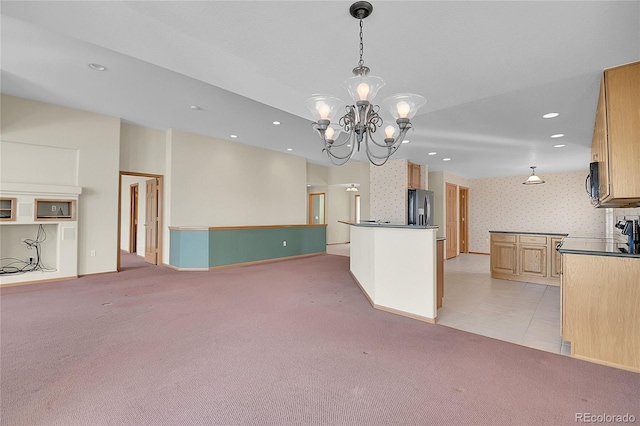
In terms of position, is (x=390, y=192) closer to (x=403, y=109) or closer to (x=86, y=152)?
(x=403, y=109)

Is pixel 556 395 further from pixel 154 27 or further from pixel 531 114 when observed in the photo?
pixel 154 27

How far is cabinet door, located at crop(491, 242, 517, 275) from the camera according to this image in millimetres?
5430

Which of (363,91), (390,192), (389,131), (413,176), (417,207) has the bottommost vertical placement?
(417,207)

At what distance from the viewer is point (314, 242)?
8250 mm

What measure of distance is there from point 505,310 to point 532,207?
6319mm

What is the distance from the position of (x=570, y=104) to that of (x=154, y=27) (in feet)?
13.9

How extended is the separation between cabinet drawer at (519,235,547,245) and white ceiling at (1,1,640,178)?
174 cm

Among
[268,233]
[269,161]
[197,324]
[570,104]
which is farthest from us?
[269,161]

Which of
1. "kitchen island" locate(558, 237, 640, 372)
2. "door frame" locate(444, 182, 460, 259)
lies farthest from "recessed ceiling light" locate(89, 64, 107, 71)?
"door frame" locate(444, 182, 460, 259)

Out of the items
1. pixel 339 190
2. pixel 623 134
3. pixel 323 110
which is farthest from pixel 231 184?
pixel 623 134

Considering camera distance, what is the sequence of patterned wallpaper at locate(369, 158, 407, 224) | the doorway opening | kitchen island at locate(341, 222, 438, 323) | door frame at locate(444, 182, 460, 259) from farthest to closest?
the doorway opening < door frame at locate(444, 182, 460, 259) < patterned wallpaper at locate(369, 158, 407, 224) < kitchen island at locate(341, 222, 438, 323)

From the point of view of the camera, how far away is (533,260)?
17.3 feet

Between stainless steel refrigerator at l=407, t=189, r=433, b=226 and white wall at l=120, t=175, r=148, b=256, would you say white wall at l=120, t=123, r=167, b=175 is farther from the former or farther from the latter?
stainless steel refrigerator at l=407, t=189, r=433, b=226

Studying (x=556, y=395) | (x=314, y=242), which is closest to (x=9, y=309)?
(x=556, y=395)
